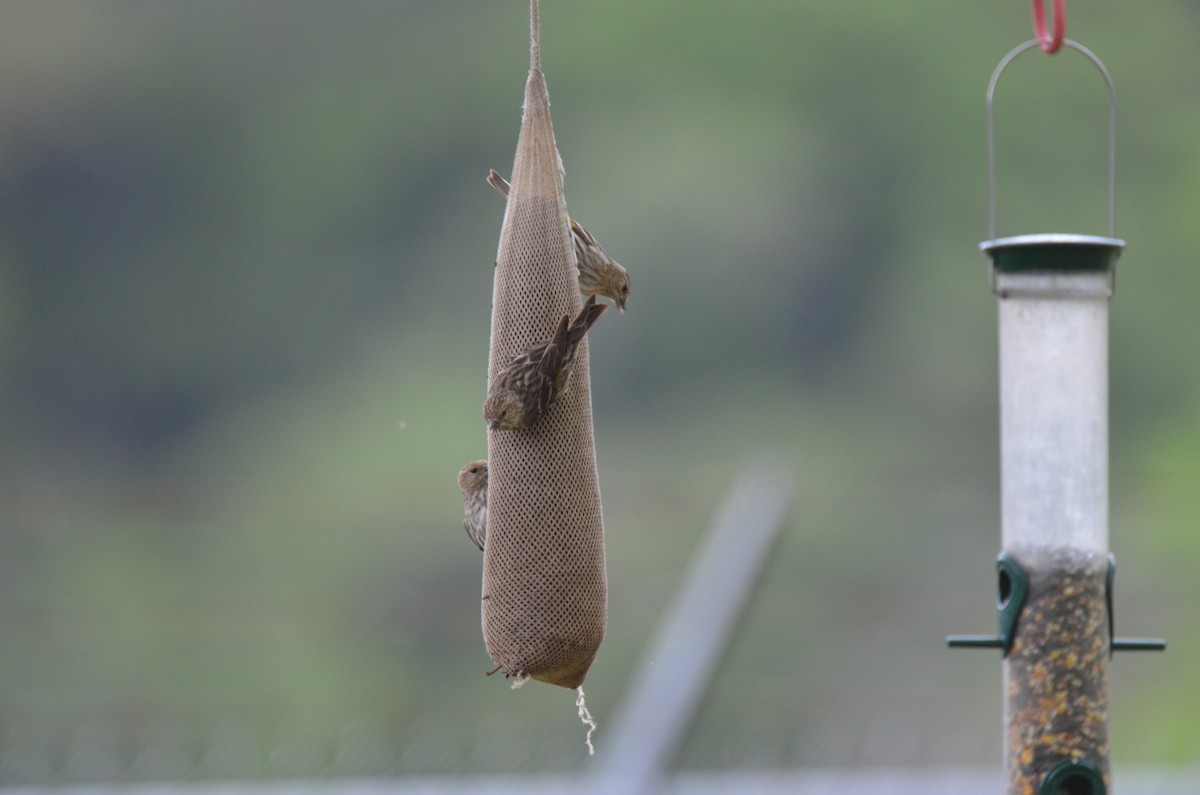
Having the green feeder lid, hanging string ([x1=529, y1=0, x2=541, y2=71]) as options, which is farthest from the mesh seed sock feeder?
the green feeder lid

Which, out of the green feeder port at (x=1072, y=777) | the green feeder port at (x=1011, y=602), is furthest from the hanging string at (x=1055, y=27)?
the green feeder port at (x=1072, y=777)

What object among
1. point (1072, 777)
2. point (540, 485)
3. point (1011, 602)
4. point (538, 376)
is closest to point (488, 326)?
point (1011, 602)

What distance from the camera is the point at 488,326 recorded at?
2241 centimetres

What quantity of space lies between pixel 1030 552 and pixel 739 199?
1906cm

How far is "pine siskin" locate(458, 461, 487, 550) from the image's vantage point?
424 cm

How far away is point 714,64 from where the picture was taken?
25.0 metres

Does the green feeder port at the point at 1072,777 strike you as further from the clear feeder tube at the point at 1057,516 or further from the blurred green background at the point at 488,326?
the blurred green background at the point at 488,326

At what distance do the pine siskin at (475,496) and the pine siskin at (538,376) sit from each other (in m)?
0.57

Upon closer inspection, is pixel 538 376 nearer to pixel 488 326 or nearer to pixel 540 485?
pixel 540 485

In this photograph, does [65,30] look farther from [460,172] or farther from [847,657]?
[847,657]

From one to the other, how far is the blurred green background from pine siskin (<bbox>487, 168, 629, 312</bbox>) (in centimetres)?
952

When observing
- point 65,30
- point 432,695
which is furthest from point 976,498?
point 65,30

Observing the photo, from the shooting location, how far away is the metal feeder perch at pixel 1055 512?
4.59m

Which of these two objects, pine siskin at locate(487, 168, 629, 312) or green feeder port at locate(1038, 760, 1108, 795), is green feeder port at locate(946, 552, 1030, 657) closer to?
green feeder port at locate(1038, 760, 1108, 795)
